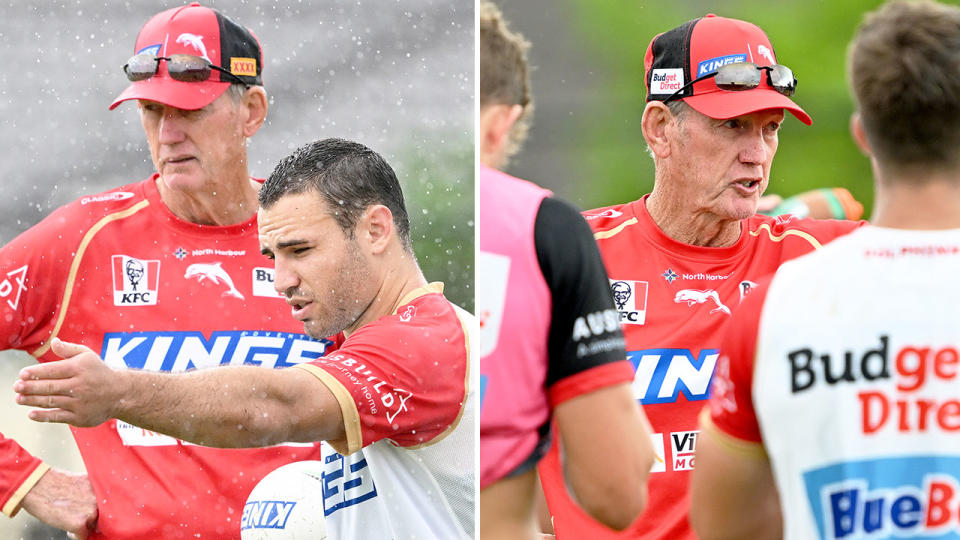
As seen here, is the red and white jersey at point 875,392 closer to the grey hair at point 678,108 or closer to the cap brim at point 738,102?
the cap brim at point 738,102

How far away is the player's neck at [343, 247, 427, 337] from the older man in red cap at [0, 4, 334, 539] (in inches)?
30.0

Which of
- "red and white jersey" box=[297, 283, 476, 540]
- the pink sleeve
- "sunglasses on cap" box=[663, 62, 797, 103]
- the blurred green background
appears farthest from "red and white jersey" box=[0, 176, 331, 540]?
the pink sleeve

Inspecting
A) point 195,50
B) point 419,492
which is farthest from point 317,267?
point 195,50

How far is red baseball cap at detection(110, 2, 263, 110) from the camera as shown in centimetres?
424

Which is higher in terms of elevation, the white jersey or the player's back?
the player's back

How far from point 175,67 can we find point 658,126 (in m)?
1.74

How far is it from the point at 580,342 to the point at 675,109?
1835mm

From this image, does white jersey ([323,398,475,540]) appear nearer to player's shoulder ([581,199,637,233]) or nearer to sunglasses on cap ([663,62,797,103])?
player's shoulder ([581,199,637,233])

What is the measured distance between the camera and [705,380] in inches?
130

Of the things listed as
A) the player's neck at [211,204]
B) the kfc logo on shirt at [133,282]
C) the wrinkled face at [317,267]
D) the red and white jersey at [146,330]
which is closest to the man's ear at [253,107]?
the player's neck at [211,204]

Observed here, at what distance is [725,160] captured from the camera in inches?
142

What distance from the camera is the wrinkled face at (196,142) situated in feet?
13.8

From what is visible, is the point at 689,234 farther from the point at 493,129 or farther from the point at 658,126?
the point at 493,129

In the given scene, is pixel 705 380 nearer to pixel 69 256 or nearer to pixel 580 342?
pixel 580 342
